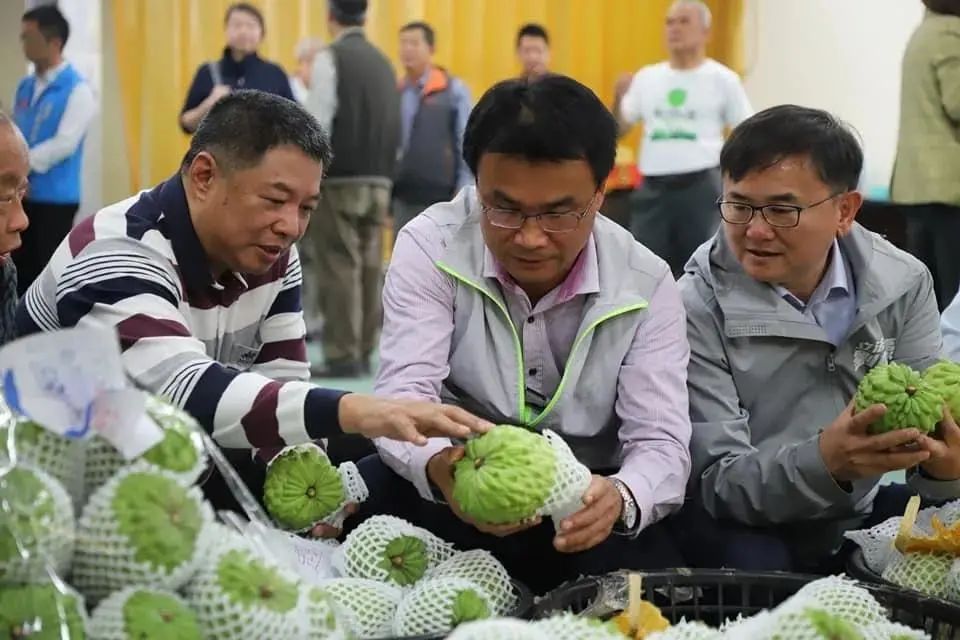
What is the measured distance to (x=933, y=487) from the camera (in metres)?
1.87

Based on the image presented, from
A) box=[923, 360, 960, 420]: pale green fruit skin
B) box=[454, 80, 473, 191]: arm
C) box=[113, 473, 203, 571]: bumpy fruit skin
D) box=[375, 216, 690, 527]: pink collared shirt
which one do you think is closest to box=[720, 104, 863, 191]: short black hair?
box=[375, 216, 690, 527]: pink collared shirt

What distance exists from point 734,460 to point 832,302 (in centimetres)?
33

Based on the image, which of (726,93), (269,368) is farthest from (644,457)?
(726,93)

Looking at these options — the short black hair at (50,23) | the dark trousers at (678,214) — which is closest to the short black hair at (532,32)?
the dark trousers at (678,214)

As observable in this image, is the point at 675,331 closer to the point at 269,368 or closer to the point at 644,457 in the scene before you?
the point at 644,457

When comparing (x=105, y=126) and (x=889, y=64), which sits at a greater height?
(x=889, y=64)

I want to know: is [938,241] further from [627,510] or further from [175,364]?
[175,364]

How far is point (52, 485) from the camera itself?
1.04m

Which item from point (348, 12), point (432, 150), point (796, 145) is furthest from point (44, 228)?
point (796, 145)

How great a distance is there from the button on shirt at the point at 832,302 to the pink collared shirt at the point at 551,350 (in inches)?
8.6

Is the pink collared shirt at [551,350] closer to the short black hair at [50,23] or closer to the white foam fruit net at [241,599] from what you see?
the white foam fruit net at [241,599]

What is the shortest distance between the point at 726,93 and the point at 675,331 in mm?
3419

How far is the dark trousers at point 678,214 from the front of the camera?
16.9ft

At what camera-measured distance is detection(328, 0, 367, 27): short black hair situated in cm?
519
